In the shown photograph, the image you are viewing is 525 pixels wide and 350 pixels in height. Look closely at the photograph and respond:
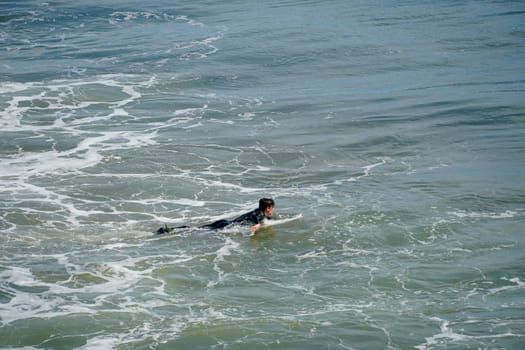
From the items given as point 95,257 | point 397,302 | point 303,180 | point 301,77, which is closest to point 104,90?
point 301,77

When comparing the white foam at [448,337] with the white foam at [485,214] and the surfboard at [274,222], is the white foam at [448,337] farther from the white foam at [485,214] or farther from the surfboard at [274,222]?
the white foam at [485,214]

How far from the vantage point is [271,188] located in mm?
22016

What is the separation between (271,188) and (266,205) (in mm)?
3560

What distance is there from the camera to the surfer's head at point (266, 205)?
18.5 meters

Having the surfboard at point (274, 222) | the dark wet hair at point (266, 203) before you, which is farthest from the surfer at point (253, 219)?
the surfboard at point (274, 222)

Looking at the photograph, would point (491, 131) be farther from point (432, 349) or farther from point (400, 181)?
point (432, 349)

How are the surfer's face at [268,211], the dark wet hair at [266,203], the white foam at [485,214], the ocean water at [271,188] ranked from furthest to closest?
the white foam at [485,214]
the surfer's face at [268,211]
the dark wet hair at [266,203]
the ocean water at [271,188]

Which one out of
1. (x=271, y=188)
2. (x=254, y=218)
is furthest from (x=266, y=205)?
(x=271, y=188)

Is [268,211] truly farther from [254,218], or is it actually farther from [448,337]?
[448,337]

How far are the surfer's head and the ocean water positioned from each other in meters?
0.43

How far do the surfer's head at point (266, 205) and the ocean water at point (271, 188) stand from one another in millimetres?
433

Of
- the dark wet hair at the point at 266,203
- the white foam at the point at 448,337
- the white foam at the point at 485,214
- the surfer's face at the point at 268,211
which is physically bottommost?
the white foam at the point at 485,214

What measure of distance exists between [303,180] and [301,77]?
44.7ft

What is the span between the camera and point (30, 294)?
50.9 feet
